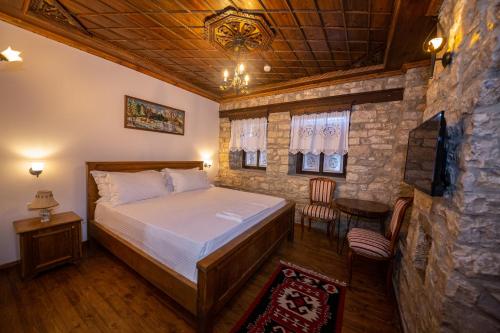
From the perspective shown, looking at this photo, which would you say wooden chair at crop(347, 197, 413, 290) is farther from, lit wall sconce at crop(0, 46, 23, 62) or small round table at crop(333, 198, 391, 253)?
lit wall sconce at crop(0, 46, 23, 62)

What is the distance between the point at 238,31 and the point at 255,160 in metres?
2.79

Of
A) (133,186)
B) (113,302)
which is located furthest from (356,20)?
(113,302)

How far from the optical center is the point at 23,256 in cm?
178

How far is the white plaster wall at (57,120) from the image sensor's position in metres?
1.94

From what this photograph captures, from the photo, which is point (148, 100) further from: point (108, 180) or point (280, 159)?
point (280, 159)

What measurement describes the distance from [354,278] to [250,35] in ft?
9.94

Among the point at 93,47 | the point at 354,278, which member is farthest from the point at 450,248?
the point at 93,47

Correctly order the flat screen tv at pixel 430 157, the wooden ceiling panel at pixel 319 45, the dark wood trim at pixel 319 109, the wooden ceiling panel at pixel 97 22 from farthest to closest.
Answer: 1. the dark wood trim at pixel 319 109
2. the wooden ceiling panel at pixel 319 45
3. the wooden ceiling panel at pixel 97 22
4. the flat screen tv at pixel 430 157

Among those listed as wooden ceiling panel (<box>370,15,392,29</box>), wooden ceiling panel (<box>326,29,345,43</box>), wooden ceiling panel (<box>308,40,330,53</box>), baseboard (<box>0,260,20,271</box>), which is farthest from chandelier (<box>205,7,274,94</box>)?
baseboard (<box>0,260,20,271</box>)

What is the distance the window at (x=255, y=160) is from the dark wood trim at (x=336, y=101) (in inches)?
35.5

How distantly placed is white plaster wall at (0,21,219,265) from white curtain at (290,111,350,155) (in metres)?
2.64

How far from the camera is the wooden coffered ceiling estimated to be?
1730mm

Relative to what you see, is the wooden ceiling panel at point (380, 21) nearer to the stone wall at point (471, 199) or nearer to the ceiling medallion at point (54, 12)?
the stone wall at point (471, 199)

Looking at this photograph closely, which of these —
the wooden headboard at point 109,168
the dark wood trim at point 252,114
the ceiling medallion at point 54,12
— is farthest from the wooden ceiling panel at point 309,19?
the wooden headboard at point 109,168
